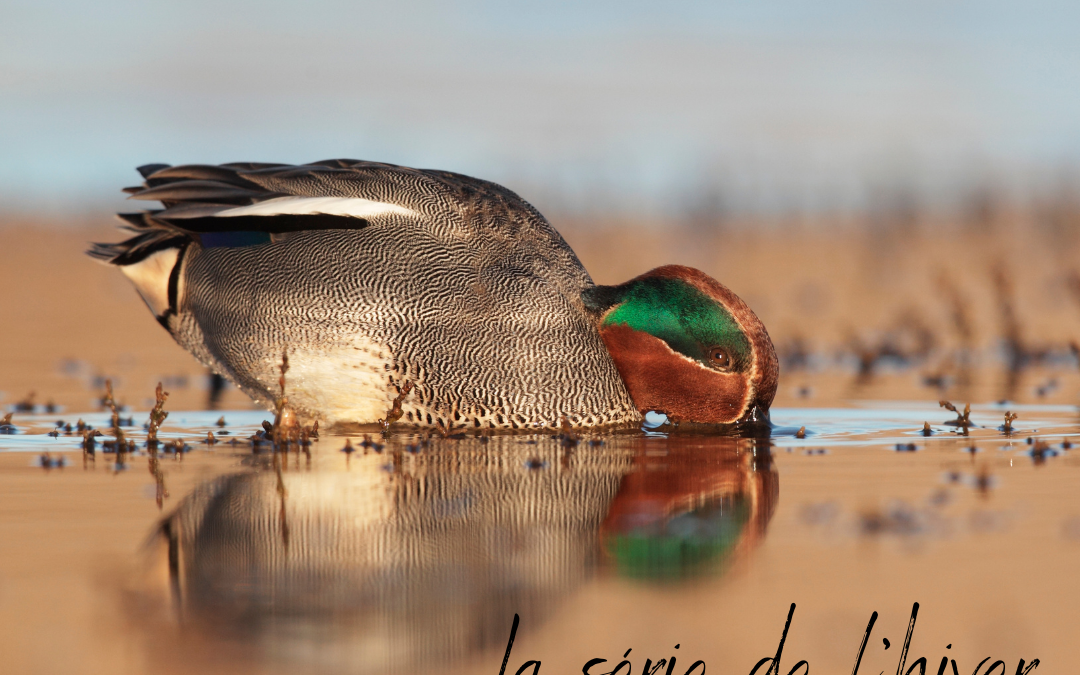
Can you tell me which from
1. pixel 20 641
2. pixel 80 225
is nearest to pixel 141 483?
pixel 20 641

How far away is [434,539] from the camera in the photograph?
13.9 feet

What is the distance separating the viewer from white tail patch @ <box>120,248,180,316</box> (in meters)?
7.05

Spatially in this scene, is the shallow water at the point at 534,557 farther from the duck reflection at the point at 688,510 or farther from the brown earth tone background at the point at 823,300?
the brown earth tone background at the point at 823,300

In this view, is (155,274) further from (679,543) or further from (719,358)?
(679,543)

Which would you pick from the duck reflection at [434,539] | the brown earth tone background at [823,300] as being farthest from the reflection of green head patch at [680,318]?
the brown earth tone background at [823,300]

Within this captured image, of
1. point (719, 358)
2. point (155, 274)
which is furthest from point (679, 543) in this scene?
point (155, 274)

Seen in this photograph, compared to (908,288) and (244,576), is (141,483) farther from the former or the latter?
(908,288)

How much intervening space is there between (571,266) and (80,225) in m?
21.3

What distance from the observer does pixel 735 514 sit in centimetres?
462

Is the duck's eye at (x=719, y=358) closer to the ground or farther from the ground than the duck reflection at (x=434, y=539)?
farther from the ground

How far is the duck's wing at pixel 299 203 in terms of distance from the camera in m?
6.68

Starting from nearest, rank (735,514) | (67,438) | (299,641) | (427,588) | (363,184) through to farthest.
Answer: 1. (299,641)
2. (427,588)
3. (735,514)
4. (67,438)
5. (363,184)

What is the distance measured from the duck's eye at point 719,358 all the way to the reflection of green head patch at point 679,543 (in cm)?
195

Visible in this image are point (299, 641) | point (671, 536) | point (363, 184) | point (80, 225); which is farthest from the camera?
point (80, 225)
